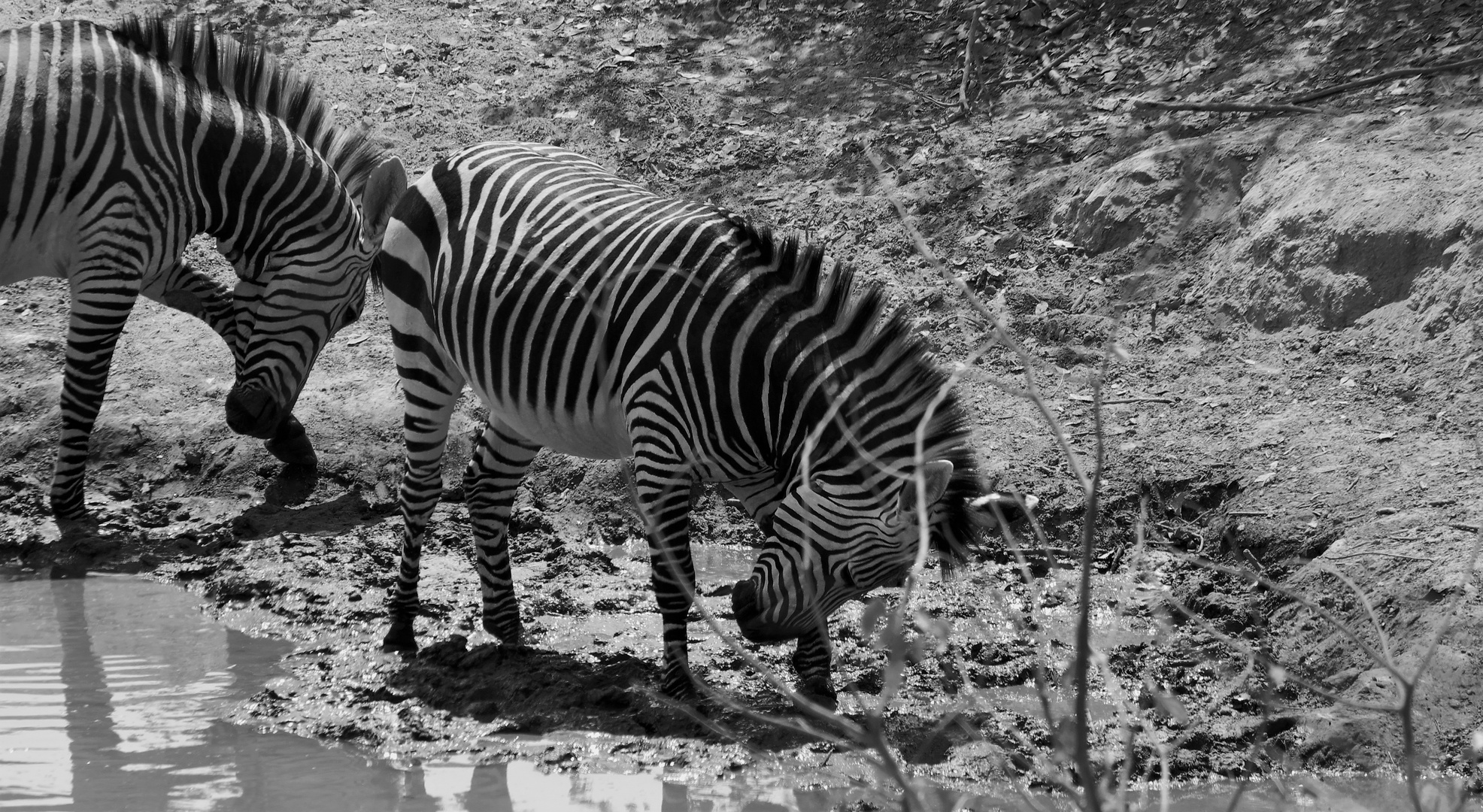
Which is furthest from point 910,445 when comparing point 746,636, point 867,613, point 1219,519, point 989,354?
point 989,354

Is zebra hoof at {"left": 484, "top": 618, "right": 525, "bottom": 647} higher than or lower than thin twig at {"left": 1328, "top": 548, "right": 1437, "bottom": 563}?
lower

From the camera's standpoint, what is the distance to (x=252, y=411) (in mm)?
7102

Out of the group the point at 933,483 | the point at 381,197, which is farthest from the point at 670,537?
the point at 381,197

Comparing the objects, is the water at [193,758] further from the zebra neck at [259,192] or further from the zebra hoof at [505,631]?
the zebra neck at [259,192]

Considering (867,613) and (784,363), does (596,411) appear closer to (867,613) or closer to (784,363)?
(784,363)

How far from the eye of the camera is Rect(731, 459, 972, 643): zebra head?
4645mm

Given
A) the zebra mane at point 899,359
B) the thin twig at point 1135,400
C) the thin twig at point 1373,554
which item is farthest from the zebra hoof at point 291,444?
the thin twig at point 1373,554

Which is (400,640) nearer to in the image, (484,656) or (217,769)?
(484,656)

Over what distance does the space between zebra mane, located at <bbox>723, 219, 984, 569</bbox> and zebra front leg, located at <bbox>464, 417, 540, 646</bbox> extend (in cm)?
154

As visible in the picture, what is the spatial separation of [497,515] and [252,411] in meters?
1.92

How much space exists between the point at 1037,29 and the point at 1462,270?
13.5 ft

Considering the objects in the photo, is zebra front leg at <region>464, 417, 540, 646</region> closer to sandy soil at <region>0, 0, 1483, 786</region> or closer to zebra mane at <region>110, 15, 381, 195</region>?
sandy soil at <region>0, 0, 1483, 786</region>

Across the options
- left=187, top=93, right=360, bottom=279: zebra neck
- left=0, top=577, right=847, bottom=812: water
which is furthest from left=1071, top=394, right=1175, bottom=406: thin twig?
left=187, top=93, right=360, bottom=279: zebra neck

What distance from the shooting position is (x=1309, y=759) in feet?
15.5
